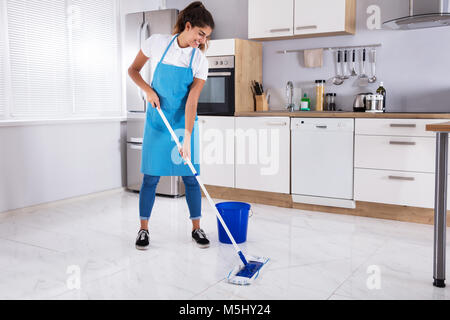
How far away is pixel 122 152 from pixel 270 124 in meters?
1.62

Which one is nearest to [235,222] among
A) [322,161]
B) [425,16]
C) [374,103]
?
[322,161]

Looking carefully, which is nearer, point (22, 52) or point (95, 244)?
point (95, 244)

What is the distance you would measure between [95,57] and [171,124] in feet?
6.43

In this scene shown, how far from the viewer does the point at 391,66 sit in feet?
12.0

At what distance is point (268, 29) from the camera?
12.8 ft

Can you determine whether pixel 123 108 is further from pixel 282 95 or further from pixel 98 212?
pixel 282 95

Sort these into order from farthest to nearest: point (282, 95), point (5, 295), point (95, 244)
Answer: point (282, 95)
point (95, 244)
point (5, 295)

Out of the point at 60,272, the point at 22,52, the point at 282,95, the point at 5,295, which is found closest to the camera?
the point at 5,295

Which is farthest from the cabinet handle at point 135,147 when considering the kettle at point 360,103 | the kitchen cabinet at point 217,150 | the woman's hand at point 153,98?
the kettle at point 360,103

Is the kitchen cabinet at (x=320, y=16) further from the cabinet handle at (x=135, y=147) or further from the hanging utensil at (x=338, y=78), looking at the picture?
the cabinet handle at (x=135, y=147)

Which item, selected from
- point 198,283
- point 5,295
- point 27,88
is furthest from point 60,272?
point 27,88

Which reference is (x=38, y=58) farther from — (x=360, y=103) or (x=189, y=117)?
(x=360, y=103)

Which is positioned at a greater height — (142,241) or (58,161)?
(58,161)

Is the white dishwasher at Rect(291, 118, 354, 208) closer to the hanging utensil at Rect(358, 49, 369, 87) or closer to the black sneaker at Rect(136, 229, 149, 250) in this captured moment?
the hanging utensil at Rect(358, 49, 369, 87)
